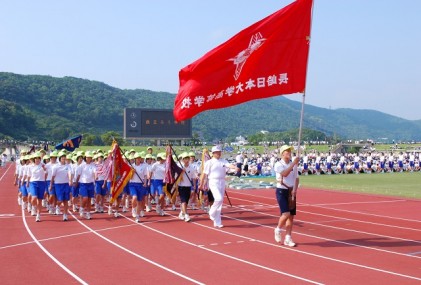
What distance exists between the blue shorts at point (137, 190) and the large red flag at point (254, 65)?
179 inches

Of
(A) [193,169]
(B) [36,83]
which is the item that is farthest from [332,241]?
(B) [36,83]

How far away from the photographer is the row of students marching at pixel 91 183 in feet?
48.7

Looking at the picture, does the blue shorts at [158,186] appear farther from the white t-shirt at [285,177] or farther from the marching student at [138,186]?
the white t-shirt at [285,177]

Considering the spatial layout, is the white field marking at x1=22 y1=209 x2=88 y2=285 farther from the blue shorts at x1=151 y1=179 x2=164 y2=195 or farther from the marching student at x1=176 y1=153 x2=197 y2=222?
the blue shorts at x1=151 y1=179 x2=164 y2=195

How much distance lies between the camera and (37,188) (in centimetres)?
1479

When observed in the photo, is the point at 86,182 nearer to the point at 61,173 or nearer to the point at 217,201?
the point at 61,173

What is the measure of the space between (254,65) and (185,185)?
16.7ft

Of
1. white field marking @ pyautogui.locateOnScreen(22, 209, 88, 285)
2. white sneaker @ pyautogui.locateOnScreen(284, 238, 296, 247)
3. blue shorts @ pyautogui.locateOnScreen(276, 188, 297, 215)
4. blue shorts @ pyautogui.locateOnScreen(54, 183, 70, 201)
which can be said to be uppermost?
blue shorts @ pyautogui.locateOnScreen(276, 188, 297, 215)

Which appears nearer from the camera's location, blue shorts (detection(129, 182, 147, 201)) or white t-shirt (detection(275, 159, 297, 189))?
white t-shirt (detection(275, 159, 297, 189))

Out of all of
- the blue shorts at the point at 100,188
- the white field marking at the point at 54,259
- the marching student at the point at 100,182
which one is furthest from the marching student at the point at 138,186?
the white field marking at the point at 54,259

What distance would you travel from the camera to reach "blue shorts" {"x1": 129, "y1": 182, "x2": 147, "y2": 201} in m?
14.9

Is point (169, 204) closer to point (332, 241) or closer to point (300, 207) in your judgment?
point (300, 207)

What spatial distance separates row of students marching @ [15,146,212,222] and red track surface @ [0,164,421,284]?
0.50m


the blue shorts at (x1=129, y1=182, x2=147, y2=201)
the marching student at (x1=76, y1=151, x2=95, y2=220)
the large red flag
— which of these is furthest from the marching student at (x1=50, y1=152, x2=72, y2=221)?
the large red flag
